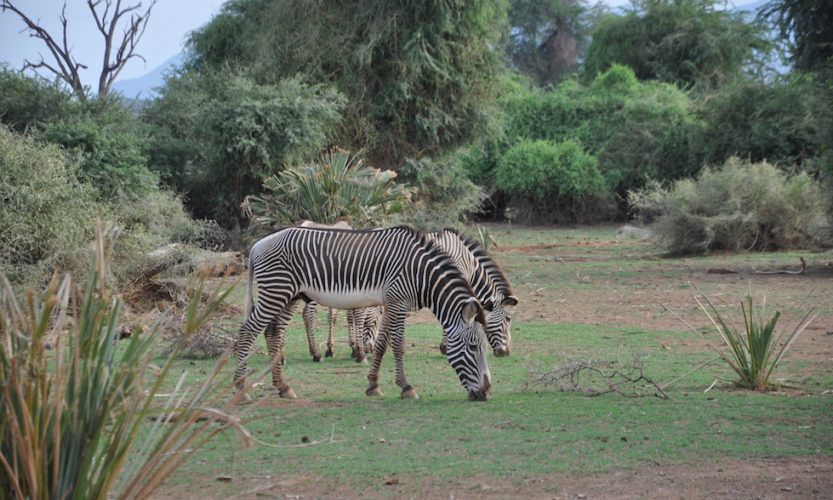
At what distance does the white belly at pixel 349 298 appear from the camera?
9.35 metres

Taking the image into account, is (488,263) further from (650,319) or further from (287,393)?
(650,319)

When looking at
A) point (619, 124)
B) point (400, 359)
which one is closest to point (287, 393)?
point (400, 359)

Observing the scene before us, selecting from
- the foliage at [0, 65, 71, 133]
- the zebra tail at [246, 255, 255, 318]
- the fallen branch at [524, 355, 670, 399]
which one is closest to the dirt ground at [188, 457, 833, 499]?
the fallen branch at [524, 355, 670, 399]

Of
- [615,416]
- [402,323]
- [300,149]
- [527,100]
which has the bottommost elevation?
[615,416]

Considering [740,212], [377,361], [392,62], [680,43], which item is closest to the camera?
[377,361]

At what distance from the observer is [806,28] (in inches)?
789

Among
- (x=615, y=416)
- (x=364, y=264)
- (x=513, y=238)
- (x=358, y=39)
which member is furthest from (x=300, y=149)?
(x=615, y=416)

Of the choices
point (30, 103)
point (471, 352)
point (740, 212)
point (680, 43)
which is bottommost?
point (471, 352)

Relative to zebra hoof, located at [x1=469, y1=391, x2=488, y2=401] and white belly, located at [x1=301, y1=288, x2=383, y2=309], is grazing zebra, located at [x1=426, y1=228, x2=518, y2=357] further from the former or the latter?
zebra hoof, located at [x1=469, y1=391, x2=488, y2=401]

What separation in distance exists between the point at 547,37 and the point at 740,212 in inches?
1727

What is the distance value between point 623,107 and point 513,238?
30.1 feet

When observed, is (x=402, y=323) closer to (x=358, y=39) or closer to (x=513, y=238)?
(x=358, y=39)

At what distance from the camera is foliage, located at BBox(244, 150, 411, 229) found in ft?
52.5

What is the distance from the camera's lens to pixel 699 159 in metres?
29.3
